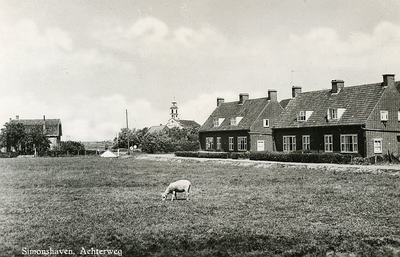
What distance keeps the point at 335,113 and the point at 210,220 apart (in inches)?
1062

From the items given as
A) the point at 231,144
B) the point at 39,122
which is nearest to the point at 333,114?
the point at 231,144

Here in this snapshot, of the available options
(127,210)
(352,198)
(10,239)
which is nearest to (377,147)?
(352,198)

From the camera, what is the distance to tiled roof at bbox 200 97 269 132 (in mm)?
45312

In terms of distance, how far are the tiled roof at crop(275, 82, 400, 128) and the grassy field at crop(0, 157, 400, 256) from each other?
1657cm

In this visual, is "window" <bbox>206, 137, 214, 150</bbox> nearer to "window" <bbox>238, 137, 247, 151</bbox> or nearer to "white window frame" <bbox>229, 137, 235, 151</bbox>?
"white window frame" <bbox>229, 137, 235, 151</bbox>

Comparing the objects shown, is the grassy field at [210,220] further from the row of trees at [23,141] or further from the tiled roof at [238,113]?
the row of trees at [23,141]

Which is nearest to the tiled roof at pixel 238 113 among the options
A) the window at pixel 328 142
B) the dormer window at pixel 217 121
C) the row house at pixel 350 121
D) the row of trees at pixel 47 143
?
the dormer window at pixel 217 121

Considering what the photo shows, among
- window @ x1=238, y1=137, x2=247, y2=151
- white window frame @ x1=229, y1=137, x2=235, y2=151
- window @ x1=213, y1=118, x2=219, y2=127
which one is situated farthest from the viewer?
window @ x1=213, y1=118, x2=219, y2=127

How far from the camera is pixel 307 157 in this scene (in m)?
31.3

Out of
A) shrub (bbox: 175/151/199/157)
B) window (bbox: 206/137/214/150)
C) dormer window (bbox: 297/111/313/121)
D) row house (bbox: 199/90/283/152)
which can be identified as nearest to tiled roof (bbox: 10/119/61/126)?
row house (bbox: 199/90/283/152)

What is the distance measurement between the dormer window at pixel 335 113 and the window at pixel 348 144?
1.91 metres

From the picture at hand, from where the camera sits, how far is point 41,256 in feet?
25.0

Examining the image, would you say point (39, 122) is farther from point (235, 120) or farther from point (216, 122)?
point (235, 120)

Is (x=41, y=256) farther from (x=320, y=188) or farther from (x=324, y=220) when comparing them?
(x=320, y=188)
